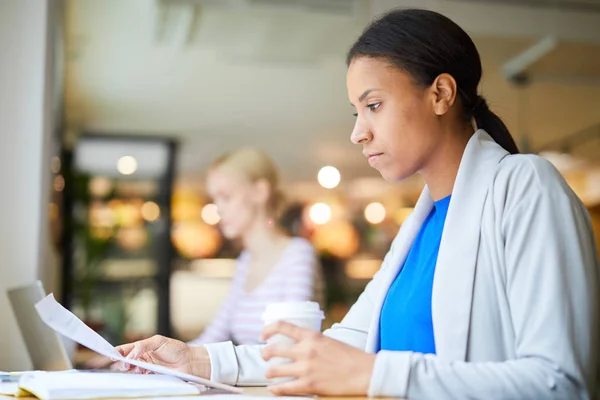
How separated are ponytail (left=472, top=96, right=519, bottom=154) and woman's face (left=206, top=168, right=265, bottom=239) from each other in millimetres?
2174

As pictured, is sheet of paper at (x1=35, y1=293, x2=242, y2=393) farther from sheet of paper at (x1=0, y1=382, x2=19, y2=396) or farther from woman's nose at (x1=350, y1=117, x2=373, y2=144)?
woman's nose at (x1=350, y1=117, x2=373, y2=144)

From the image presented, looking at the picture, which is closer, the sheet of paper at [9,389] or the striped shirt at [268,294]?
the sheet of paper at [9,389]

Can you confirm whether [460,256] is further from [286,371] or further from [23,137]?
[23,137]

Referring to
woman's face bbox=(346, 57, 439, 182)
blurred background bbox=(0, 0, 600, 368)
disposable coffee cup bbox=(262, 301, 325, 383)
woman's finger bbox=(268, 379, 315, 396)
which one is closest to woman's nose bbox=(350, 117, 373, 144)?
woman's face bbox=(346, 57, 439, 182)

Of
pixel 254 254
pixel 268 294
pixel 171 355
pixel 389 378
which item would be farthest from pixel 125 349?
pixel 254 254

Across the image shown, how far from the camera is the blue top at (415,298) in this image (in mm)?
1368

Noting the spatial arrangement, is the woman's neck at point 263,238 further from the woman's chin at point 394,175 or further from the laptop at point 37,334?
the woman's chin at point 394,175

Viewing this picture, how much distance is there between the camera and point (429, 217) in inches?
62.2

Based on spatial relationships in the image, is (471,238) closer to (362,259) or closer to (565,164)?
(362,259)

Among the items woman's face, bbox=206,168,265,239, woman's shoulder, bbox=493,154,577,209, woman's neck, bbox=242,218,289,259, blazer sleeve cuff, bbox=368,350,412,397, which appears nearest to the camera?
blazer sleeve cuff, bbox=368,350,412,397

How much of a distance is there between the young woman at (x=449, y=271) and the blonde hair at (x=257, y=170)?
204 centimetres

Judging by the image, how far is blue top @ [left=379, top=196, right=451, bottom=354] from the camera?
1368 millimetres

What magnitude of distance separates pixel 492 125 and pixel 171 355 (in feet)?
2.46

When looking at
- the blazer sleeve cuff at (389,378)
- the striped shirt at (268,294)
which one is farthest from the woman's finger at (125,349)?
the striped shirt at (268,294)
